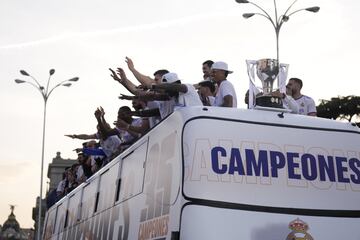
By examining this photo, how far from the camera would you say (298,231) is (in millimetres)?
4879

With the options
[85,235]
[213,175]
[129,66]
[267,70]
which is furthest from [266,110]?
[85,235]

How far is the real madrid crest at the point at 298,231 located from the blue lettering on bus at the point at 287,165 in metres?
0.43

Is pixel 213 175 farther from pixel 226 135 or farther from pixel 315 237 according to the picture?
pixel 315 237

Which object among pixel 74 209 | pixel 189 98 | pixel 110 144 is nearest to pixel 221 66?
pixel 189 98

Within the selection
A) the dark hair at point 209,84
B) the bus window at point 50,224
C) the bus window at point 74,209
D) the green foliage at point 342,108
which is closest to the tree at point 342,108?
the green foliage at point 342,108

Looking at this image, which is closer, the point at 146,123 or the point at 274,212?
the point at 274,212

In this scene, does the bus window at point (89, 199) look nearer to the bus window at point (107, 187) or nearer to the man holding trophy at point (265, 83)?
the bus window at point (107, 187)

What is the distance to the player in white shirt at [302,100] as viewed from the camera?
816cm

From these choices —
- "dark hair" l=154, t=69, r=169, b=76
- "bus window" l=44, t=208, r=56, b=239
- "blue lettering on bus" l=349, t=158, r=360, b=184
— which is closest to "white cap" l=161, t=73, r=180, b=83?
"dark hair" l=154, t=69, r=169, b=76

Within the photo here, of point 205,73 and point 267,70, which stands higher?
point 205,73

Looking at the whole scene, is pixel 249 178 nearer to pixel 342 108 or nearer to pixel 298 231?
pixel 298 231

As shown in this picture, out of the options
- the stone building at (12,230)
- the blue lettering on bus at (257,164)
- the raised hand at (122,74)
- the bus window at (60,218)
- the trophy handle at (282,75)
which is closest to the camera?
the blue lettering on bus at (257,164)

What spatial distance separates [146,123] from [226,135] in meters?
2.52

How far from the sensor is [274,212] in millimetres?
4969
